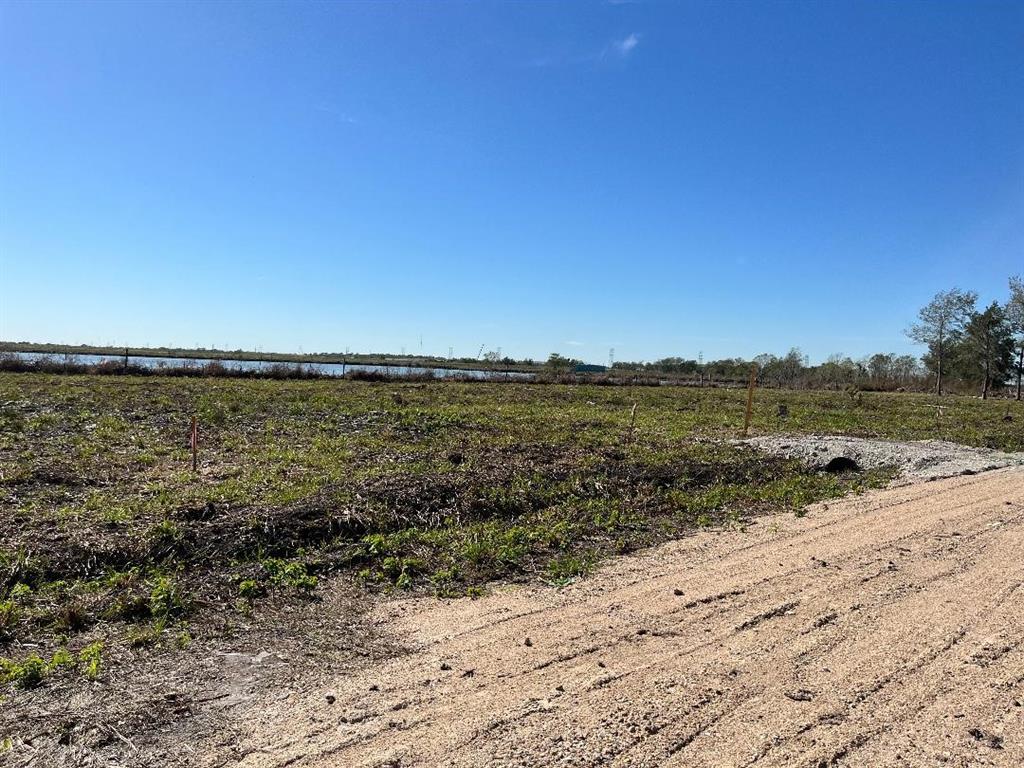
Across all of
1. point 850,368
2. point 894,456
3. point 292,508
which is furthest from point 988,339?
point 292,508

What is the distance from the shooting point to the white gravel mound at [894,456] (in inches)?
477

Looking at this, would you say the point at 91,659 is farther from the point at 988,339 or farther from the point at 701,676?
the point at 988,339

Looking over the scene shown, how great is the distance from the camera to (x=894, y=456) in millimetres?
13094

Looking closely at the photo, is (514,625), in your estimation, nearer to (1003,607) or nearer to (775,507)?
(1003,607)

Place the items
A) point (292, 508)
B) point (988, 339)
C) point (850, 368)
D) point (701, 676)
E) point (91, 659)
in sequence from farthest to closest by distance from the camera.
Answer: point (850, 368) → point (988, 339) → point (292, 508) → point (91, 659) → point (701, 676)

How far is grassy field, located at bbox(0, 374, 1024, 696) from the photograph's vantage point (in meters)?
5.01

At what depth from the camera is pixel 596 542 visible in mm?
7125

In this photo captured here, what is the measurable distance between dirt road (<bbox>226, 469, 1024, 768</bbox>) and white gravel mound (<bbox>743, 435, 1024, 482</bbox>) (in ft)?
20.4

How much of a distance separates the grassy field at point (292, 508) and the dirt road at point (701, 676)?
3.49 feet

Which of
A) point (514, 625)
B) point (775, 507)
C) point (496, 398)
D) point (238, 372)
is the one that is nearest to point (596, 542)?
point (514, 625)

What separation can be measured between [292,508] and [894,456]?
462 inches

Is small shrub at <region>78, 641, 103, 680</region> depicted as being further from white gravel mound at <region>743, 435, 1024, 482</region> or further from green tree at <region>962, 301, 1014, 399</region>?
green tree at <region>962, 301, 1014, 399</region>

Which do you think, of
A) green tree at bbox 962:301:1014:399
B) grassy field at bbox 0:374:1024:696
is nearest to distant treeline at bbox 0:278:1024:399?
green tree at bbox 962:301:1014:399

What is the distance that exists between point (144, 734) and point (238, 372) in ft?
119
